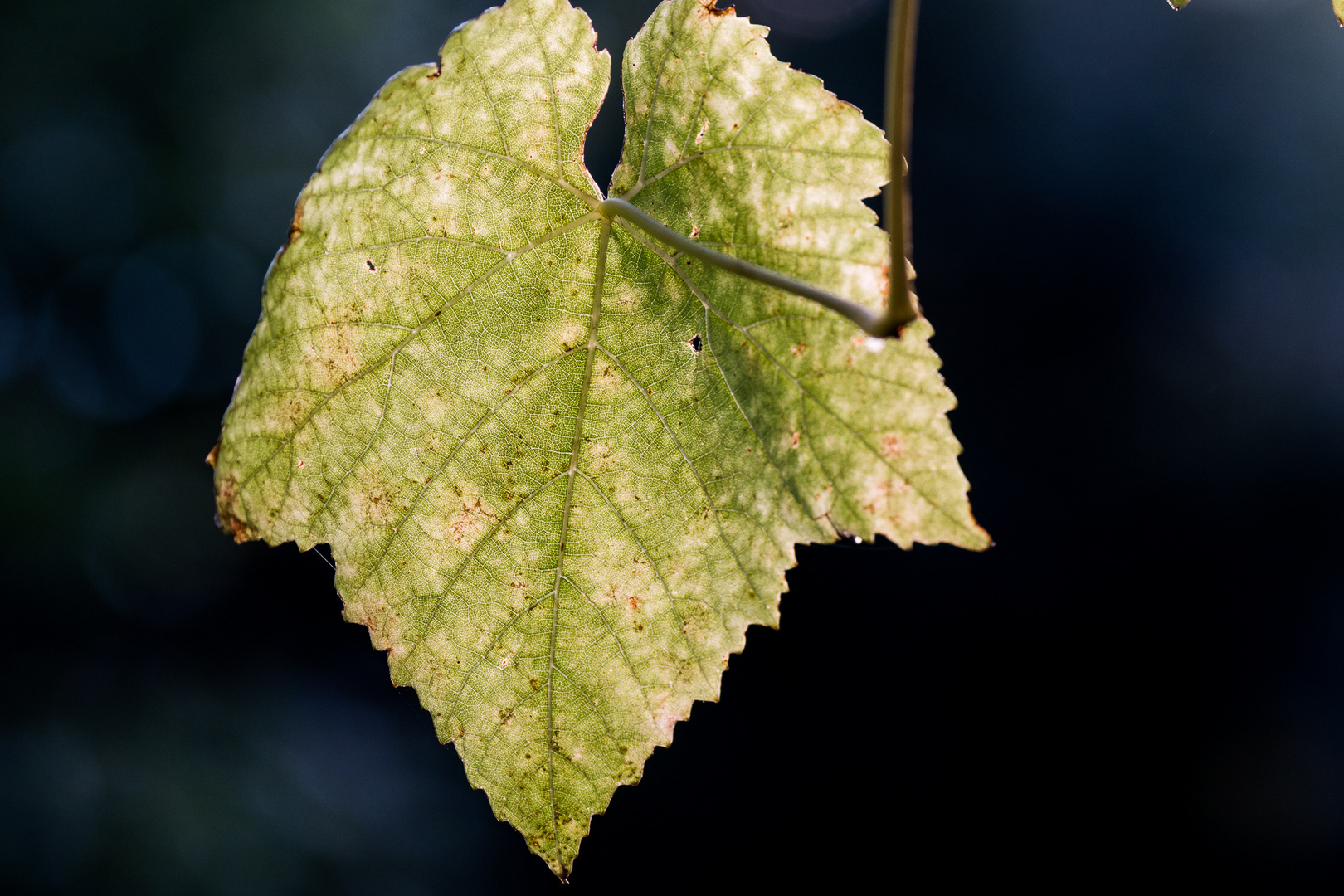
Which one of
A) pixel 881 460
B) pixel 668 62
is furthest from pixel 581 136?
pixel 881 460

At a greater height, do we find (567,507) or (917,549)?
(917,549)

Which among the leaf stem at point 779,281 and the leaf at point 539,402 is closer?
the leaf stem at point 779,281

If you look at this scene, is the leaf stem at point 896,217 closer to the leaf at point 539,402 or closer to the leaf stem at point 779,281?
the leaf stem at point 779,281

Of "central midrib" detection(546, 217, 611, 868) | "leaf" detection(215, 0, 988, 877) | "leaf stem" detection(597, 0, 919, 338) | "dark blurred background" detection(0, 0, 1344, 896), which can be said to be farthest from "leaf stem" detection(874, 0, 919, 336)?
"dark blurred background" detection(0, 0, 1344, 896)

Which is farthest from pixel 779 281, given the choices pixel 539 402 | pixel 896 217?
pixel 539 402

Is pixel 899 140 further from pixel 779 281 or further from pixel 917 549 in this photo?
pixel 917 549

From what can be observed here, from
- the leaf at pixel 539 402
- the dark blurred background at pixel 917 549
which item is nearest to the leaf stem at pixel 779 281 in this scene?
the leaf at pixel 539 402

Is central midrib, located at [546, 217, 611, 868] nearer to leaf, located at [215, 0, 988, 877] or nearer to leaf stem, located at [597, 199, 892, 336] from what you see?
leaf, located at [215, 0, 988, 877]

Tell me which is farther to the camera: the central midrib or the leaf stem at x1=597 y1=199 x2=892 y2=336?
the central midrib
